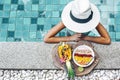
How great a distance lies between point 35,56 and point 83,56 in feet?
1.58

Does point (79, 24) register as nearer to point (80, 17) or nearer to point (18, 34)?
point (80, 17)

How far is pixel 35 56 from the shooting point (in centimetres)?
539

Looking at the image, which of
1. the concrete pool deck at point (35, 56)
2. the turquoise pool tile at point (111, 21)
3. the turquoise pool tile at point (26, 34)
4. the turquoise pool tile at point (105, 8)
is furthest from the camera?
the turquoise pool tile at point (105, 8)

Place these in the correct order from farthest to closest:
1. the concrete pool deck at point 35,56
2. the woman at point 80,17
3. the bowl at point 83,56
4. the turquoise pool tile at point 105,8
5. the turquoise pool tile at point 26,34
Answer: the turquoise pool tile at point 105,8 < the turquoise pool tile at point 26,34 < the concrete pool deck at point 35,56 < the bowl at point 83,56 < the woman at point 80,17

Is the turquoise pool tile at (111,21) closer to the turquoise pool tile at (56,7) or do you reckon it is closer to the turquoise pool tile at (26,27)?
the turquoise pool tile at (56,7)

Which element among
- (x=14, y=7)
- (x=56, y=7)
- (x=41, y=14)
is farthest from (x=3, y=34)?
(x=56, y=7)

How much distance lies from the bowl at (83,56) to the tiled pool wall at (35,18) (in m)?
1.25

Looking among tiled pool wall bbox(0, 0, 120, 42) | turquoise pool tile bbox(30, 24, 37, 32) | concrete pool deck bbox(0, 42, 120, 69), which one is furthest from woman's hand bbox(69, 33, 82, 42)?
turquoise pool tile bbox(30, 24, 37, 32)

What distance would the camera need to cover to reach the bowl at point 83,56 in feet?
17.3

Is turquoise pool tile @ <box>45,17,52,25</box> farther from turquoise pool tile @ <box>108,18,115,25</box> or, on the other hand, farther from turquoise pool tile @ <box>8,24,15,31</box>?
turquoise pool tile @ <box>108,18,115,25</box>

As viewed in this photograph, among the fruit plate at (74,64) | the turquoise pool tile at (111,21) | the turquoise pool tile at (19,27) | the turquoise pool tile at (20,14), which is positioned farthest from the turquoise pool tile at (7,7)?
the fruit plate at (74,64)

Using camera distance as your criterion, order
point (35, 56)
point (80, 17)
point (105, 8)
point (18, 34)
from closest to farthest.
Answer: point (80, 17)
point (35, 56)
point (18, 34)
point (105, 8)

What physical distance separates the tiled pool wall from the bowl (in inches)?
49.1

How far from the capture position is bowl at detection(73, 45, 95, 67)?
5266mm
